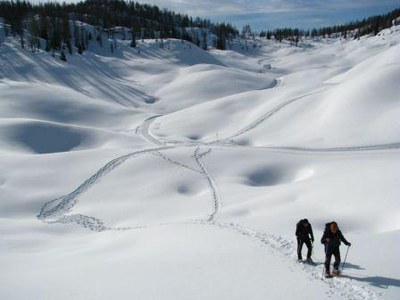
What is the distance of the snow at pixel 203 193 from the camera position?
12.4 m

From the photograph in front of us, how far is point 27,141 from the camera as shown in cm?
4169

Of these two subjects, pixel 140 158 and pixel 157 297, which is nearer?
pixel 157 297

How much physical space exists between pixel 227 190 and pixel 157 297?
16.8m

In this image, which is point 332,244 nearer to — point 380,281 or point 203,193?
point 380,281

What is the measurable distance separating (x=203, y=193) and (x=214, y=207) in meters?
3.55

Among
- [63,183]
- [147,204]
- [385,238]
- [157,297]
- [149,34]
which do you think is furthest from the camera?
[149,34]

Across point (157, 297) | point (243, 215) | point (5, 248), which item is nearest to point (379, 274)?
point (157, 297)

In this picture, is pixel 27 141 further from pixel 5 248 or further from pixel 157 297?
A: pixel 157 297

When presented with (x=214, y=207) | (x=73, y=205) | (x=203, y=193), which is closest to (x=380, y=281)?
(x=214, y=207)

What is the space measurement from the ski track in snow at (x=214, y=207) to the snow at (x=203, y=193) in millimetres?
81

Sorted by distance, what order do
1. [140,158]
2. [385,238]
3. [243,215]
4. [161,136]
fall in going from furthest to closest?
1. [161,136]
2. [140,158]
3. [243,215]
4. [385,238]

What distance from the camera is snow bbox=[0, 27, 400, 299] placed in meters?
12.4

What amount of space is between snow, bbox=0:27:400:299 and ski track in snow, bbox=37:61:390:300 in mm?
81

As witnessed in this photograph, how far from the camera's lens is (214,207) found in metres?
24.4
